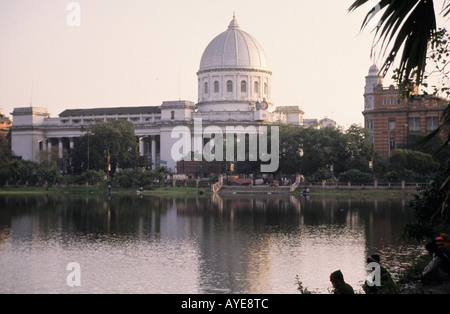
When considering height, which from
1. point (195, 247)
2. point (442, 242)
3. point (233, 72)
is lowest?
point (195, 247)

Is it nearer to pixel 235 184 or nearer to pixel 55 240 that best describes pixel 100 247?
pixel 55 240

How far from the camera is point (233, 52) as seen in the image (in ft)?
387

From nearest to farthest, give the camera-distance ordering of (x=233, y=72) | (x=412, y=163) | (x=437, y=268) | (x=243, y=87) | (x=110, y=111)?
(x=437, y=268), (x=412, y=163), (x=233, y=72), (x=243, y=87), (x=110, y=111)

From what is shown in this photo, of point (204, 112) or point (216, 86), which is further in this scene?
point (216, 86)

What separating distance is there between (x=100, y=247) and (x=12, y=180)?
202ft

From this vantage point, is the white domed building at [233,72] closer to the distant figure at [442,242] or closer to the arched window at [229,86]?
the arched window at [229,86]

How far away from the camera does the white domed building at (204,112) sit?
4513 inches

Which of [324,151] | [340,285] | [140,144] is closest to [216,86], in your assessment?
[140,144]

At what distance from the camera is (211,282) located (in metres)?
23.8

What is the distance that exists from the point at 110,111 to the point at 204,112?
19.6 metres

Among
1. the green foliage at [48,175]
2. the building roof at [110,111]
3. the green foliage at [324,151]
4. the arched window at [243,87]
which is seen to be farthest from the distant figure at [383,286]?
the building roof at [110,111]

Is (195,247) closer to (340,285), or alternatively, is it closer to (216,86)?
(340,285)

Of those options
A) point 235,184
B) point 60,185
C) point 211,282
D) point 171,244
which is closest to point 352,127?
point 235,184

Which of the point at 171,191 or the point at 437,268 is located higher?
the point at 437,268
